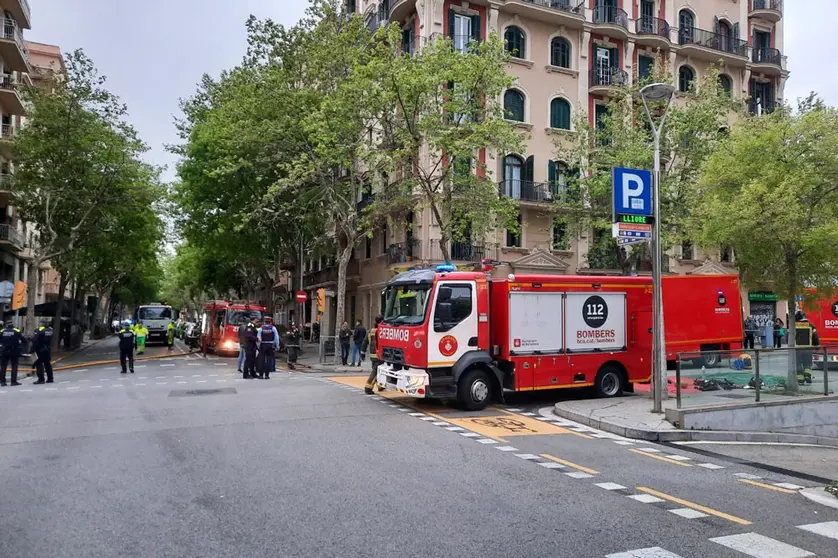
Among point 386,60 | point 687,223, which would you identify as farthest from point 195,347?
point 687,223

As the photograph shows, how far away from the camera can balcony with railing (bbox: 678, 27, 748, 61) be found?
120ft

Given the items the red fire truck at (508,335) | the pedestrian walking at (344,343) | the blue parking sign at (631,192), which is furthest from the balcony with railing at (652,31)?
the blue parking sign at (631,192)

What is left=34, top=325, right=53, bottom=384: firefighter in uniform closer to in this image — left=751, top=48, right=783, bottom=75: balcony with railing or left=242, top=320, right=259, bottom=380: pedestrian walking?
left=242, top=320, right=259, bottom=380: pedestrian walking

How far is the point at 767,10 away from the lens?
39.1m

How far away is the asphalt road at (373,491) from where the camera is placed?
542 centimetres

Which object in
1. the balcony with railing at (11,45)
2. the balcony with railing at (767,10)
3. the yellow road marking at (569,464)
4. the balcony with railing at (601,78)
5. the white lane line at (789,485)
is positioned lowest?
the white lane line at (789,485)

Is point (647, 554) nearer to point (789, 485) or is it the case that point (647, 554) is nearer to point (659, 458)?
point (789, 485)

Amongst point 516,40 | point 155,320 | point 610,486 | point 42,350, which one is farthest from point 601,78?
point 155,320

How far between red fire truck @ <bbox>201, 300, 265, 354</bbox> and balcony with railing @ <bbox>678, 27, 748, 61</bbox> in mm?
26599

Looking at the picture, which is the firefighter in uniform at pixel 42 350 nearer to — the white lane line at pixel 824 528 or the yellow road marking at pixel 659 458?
the yellow road marking at pixel 659 458

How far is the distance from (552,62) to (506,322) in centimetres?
2396

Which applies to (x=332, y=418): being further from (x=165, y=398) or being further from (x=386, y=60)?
(x=386, y=60)

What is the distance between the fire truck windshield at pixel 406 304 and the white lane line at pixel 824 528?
26.6 feet

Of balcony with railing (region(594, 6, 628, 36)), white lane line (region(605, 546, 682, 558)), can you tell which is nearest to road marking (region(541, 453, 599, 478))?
white lane line (region(605, 546, 682, 558))
